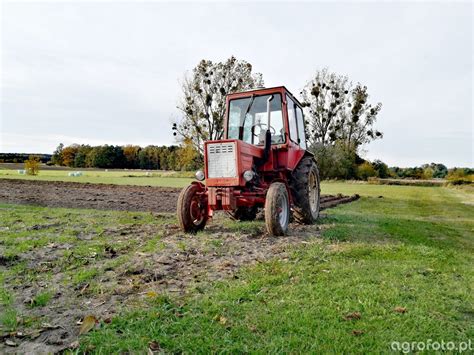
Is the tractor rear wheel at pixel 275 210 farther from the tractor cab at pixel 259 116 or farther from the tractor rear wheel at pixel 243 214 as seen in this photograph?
Answer: the tractor rear wheel at pixel 243 214

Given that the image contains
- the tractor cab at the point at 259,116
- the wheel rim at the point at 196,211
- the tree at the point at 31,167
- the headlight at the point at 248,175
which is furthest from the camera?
the tree at the point at 31,167

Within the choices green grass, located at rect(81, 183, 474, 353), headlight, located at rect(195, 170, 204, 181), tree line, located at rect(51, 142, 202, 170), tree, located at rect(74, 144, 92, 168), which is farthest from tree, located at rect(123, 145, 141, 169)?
green grass, located at rect(81, 183, 474, 353)

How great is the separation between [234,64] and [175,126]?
1010 cm

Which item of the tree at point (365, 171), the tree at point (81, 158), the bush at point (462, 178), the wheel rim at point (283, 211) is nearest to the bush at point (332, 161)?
the tree at point (365, 171)

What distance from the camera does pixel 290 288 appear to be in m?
3.58

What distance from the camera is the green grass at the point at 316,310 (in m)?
2.53

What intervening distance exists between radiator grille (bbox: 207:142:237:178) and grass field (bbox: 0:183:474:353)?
118 centimetres

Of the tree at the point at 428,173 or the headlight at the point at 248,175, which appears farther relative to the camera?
the tree at the point at 428,173

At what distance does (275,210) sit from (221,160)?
1.26 m

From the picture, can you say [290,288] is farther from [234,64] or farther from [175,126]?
[234,64]

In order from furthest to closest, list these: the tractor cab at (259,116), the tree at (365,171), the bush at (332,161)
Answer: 1. the tree at (365,171)
2. the bush at (332,161)
3. the tractor cab at (259,116)

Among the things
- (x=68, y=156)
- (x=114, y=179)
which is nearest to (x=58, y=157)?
(x=68, y=156)

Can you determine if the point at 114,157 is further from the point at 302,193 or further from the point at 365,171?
the point at 302,193

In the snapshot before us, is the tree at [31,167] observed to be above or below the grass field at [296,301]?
above
